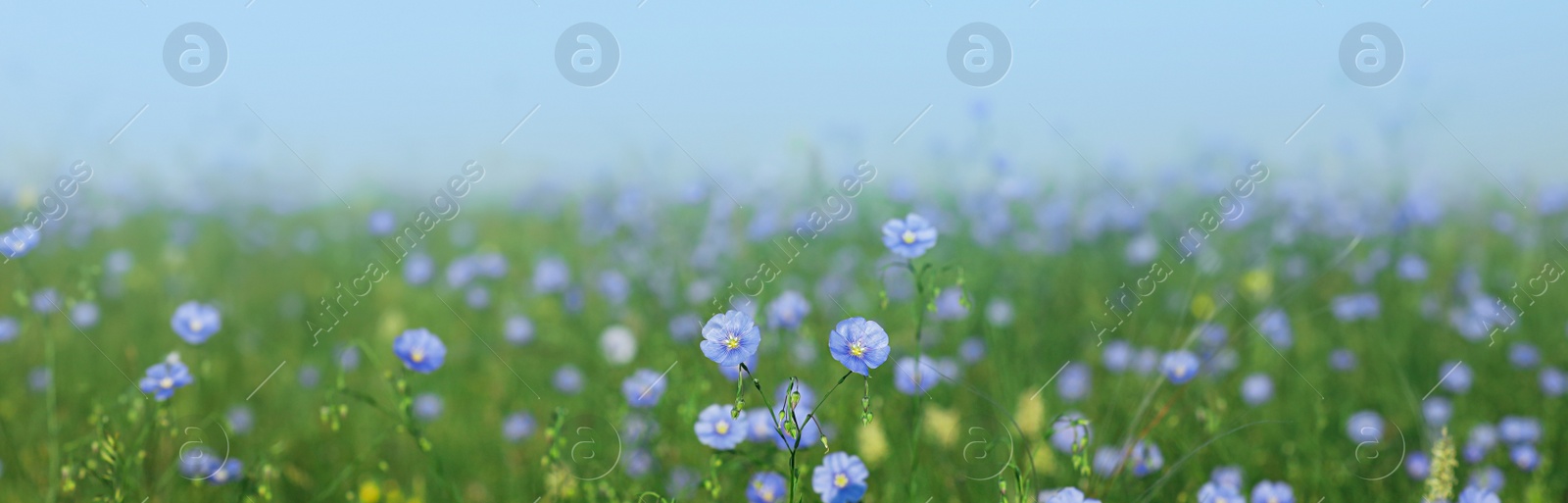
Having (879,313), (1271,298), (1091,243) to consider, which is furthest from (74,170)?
(1271,298)

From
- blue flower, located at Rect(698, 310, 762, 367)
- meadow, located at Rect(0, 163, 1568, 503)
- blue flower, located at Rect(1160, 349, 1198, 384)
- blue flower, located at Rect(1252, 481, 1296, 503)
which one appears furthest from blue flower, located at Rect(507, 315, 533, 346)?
blue flower, located at Rect(1252, 481, 1296, 503)

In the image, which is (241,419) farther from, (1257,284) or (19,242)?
(1257,284)

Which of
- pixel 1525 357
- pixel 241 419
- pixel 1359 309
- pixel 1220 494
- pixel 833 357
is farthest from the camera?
pixel 1359 309

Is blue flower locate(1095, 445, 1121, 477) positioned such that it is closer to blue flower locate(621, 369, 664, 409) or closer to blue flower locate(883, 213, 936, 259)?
blue flower locate(883, 213, 936, 259)

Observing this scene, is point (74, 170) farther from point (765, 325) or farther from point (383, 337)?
point (765, 325)

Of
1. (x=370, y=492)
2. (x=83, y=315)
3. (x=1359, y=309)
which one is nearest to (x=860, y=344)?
(x=370, y=492)
